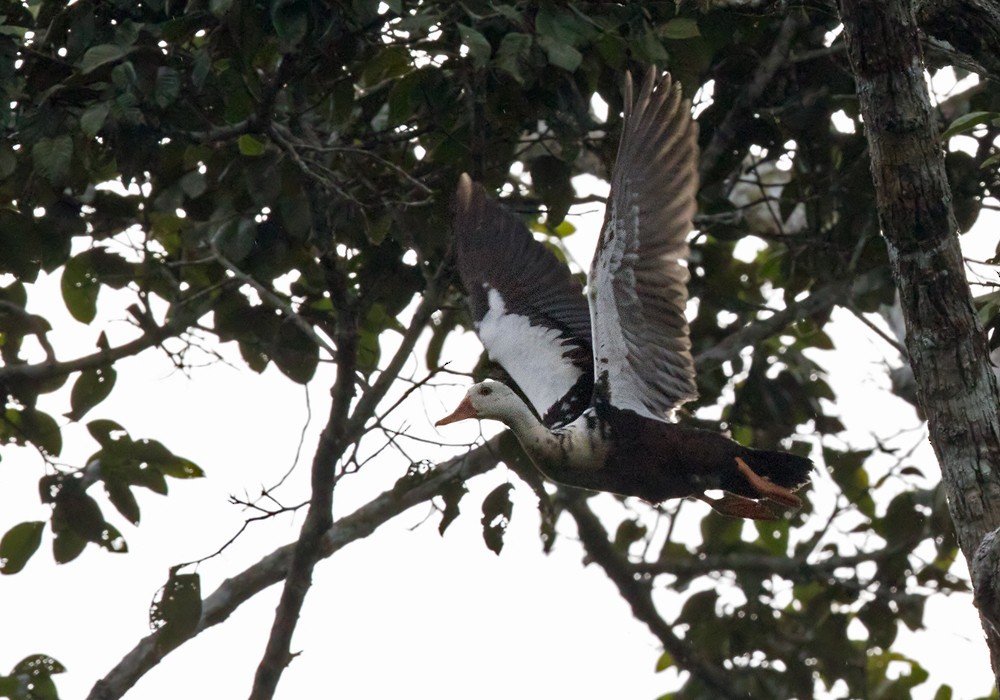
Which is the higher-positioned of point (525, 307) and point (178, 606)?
point (525, 307)

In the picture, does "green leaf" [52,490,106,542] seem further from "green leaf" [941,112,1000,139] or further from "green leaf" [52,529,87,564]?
"green leaf" [941,112,1000,139]

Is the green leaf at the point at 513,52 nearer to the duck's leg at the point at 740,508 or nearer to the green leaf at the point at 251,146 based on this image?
the green leaf at the point at 251,146

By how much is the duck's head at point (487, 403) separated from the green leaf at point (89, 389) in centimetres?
103

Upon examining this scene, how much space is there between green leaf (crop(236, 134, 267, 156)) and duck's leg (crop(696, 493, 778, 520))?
5.60 ft

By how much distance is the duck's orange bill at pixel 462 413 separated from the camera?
4.27 metres

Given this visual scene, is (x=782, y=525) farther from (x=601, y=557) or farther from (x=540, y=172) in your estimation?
(x=540, y=172)

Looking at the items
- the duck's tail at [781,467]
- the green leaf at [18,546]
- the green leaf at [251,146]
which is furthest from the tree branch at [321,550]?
the green leaf at [251,146]

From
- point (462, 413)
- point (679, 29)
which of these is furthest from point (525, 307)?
point (679, 29)

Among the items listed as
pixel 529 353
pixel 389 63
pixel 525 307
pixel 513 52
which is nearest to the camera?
pixel 513 52

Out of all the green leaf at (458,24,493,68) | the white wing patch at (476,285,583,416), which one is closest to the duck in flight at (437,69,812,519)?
the white wing patch at (476,285,583,416)

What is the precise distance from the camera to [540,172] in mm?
4426

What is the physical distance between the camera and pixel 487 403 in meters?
4.18

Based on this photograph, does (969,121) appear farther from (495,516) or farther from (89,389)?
(89,389)

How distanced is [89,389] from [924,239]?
2.47 m
